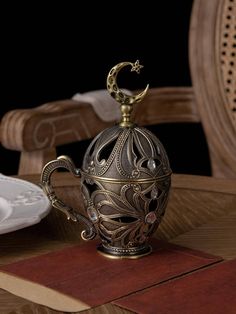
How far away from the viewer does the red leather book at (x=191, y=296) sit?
2.23 ft

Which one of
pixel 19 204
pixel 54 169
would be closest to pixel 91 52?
pixel 19 204

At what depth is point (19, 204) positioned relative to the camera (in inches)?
37.9

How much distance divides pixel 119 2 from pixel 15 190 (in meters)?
1.28

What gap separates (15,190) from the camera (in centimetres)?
104

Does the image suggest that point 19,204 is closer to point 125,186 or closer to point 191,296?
point 125,186

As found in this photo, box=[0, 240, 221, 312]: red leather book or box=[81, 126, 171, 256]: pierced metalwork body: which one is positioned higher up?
box=[81, 126, 171, 256]: pierced metalwork body

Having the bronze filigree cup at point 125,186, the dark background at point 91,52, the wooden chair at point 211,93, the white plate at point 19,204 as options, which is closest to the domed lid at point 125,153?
the bronze filigree cup at point 125,186

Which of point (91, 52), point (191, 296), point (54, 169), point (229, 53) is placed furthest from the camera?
point (91, 52)

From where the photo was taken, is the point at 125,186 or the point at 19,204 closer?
the point at 125,186

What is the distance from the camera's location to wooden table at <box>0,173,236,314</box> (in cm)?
84

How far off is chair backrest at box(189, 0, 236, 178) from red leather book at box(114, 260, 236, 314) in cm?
94

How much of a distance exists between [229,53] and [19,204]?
2.92 ft

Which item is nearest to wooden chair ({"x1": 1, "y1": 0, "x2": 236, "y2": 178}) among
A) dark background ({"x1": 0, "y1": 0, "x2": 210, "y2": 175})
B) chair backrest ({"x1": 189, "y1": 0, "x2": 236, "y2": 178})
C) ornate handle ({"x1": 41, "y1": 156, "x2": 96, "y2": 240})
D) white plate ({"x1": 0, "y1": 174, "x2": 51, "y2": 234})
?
chair backrest ({"x1": 189, "y1": 0, "x2": 236, "y2": 178})

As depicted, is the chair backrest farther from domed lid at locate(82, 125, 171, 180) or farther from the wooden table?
domed lid at locate(82, 125, 171, 180)
